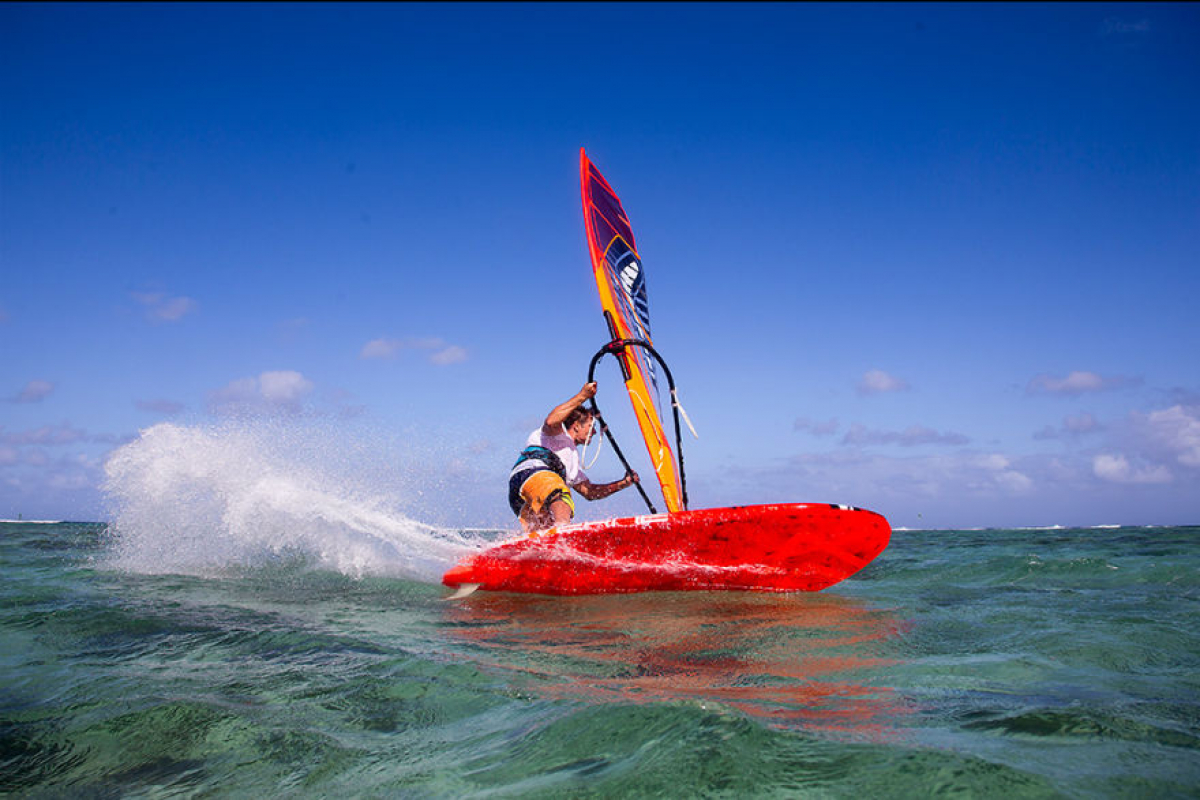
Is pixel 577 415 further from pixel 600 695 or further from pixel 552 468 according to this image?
pixel 600 695

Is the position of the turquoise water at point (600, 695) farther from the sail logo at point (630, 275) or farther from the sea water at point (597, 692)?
the sail logo at point (630, 275)

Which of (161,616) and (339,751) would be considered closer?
(339,751)

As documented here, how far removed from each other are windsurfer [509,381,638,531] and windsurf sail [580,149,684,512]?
809 mm

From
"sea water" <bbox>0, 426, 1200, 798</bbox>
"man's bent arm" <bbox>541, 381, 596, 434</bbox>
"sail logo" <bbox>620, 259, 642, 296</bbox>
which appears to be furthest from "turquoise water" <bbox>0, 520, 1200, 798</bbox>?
"sail logo" <bbox>620, 259, 642, 296</bbox>

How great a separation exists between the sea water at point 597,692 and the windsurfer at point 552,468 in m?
0.76

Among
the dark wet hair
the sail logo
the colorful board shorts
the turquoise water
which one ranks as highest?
the sail logo

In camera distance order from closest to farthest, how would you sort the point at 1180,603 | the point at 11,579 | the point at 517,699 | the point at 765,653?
the point at 517,699, the point at 765,653, the point at 1180,603, the point at 11,579

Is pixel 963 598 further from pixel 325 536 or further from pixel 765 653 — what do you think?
pixel 325 536

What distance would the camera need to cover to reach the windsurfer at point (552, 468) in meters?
6.41

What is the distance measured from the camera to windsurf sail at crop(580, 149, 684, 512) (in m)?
7.46

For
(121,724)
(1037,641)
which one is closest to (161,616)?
(121,724)

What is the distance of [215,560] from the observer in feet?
27.3

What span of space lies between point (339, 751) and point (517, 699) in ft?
2.27

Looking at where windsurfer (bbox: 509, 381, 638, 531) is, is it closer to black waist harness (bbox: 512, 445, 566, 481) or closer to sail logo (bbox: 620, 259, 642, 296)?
black waist harness (bbox: 512, 445, 566, 481)
